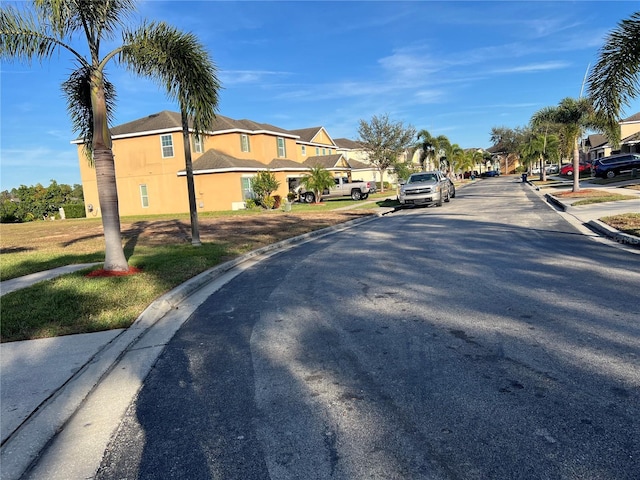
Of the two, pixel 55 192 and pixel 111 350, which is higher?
pixel 55 192

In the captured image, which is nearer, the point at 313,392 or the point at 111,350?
the point at 313,392

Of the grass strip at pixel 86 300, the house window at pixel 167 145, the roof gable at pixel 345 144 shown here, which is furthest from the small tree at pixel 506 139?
the grass strip at pixel 86 300

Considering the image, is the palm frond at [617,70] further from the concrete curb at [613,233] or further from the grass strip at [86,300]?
the grass strip at [86,300]

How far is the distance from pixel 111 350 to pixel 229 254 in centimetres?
605

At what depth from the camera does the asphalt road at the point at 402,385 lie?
9.24ft

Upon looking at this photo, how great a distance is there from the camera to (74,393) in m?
4.04

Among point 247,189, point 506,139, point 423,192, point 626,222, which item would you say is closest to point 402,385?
point 626,222

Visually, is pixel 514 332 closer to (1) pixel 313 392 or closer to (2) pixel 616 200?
(1) pixel 313 392

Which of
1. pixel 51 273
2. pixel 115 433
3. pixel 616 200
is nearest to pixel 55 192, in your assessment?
pixel 51 273

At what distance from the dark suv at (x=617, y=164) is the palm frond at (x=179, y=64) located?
34.2 meters

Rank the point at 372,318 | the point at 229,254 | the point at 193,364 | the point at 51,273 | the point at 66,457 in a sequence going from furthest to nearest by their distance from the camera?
the point at 229,254 → the point at 51,273 → the point at 372,318 → the point at 193,364 → the point at 66,457

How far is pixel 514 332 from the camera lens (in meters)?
4.76

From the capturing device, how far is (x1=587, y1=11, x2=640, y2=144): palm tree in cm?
1068

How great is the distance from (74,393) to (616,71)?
12.8 meters
